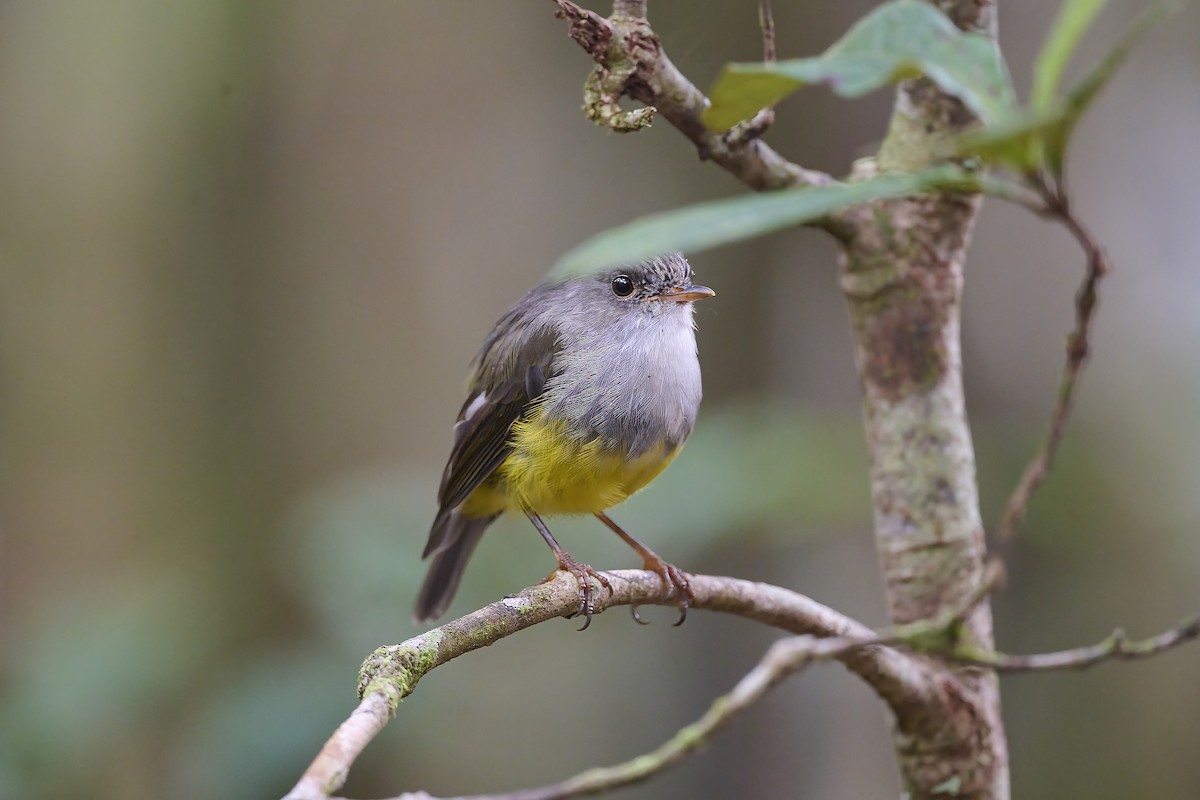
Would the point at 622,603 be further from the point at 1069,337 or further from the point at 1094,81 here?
the point at 1094,81

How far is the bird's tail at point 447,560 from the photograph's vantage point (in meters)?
3.83

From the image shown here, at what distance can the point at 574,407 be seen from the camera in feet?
11.0

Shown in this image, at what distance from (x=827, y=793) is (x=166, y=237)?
5.01 metres

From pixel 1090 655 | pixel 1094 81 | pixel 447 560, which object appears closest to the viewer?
pixel 1094 81

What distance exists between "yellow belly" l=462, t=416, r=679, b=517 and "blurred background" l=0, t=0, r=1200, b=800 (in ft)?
7.01

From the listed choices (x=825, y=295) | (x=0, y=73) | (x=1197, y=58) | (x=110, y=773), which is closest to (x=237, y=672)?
(x=110, y=773)

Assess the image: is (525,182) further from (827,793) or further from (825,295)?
(827,793)

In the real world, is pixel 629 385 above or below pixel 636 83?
below

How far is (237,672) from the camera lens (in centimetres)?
436

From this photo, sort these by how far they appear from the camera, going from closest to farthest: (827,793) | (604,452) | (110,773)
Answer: (604,452) < (110,773) < (827,793)

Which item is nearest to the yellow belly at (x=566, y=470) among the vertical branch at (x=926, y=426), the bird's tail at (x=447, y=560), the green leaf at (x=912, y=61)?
the bird's tail at (x=447, y=560)

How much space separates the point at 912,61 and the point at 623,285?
2.52 m

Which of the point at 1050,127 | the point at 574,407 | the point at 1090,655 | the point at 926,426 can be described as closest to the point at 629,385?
the point at 574,407

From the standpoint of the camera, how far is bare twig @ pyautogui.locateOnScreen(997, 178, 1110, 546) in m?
1.09
